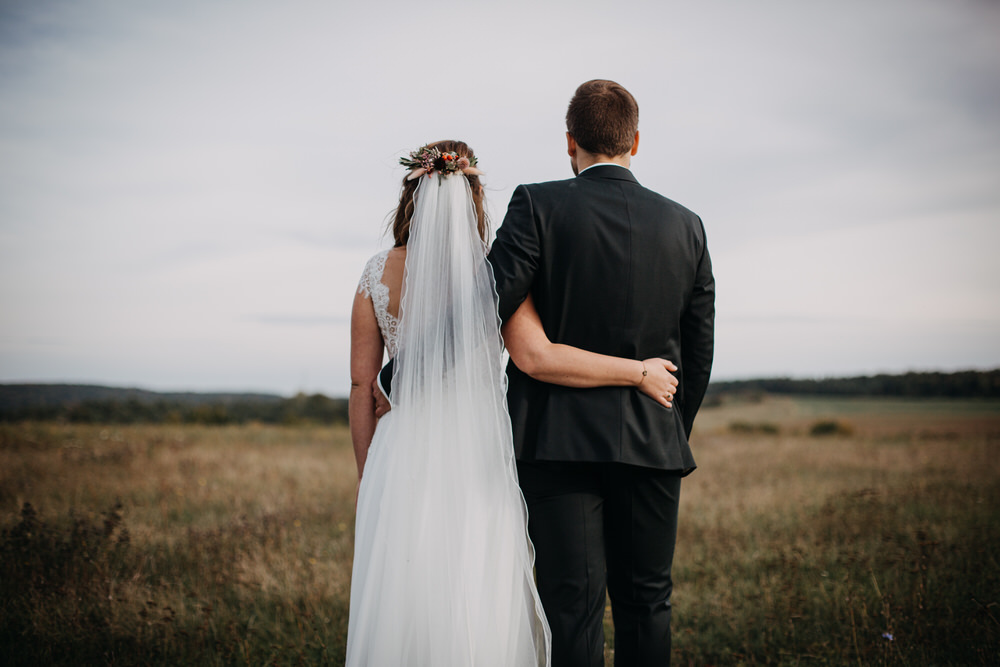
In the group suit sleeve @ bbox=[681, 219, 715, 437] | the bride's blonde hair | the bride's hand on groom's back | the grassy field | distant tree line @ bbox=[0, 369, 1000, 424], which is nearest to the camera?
the bride's hand on groom's back

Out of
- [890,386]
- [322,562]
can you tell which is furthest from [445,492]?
[890,386]

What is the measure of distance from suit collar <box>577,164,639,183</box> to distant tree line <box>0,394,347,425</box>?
17.5 m

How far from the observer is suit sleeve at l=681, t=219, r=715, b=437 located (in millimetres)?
2447

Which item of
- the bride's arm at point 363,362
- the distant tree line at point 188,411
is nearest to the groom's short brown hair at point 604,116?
the bride's arm at point 363,362

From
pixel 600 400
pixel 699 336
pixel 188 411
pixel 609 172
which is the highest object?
pixel 609 172

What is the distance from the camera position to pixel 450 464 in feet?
7.80

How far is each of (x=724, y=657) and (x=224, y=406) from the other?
72.9 ft

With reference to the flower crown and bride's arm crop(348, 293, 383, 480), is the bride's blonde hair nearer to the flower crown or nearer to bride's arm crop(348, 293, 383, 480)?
the flower crown

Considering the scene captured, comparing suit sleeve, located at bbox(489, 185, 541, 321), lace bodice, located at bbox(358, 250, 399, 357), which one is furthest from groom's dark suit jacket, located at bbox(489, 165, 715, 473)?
lace bodice, located at bbox(358, 250, 399, 357)

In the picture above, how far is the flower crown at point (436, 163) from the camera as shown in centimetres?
256

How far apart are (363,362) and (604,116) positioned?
1425 mm

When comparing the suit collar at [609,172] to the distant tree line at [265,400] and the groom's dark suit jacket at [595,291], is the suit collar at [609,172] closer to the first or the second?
the groom's dark suit jacket at [595,291]

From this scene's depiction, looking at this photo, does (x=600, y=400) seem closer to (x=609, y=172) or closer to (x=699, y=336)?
(x=699, y=336)

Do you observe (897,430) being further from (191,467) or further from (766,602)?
(191,467)
